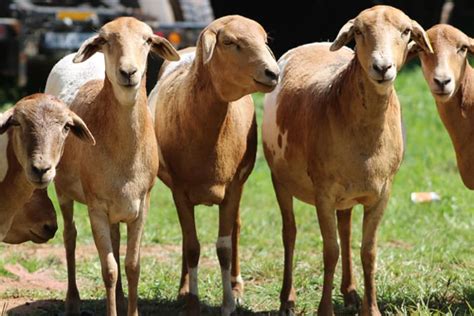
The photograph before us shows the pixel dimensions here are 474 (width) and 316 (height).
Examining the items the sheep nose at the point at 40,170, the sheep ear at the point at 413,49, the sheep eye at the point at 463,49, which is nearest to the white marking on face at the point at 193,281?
the sheep nose at the point at 40,170

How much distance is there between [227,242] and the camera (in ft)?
26.3

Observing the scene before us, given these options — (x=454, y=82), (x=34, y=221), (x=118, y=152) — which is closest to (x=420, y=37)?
(x=454, y=82)

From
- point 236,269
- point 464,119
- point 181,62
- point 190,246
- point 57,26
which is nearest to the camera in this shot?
point 190,246

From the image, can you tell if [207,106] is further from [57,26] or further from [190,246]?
[57,26]

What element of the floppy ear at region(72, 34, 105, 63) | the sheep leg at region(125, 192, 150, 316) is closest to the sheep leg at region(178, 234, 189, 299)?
the sheep leg at region(125, 192, 150, 316)

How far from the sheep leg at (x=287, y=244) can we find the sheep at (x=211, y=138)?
0.44 meters

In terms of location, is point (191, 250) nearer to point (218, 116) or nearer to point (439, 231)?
point (218, 116)

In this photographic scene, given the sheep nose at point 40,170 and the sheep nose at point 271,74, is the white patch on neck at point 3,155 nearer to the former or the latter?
the sheep nose at point 40,170

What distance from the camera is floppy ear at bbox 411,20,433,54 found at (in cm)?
736

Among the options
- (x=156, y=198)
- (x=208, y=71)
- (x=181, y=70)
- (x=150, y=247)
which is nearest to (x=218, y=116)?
(x=208, y=71)

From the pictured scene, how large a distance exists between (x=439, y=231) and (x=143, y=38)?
4.52 meters

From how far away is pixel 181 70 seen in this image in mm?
8664

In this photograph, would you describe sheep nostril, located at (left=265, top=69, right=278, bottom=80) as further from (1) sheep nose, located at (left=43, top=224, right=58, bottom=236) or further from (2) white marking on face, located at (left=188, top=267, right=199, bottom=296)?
(1) sheep nose, located at (left=43, top=224, right=58, bottom=236)

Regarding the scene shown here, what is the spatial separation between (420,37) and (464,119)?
3.09 ft
